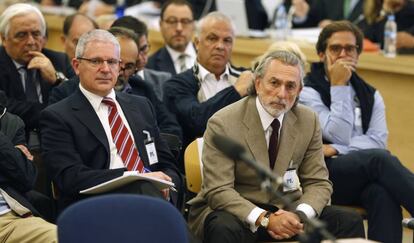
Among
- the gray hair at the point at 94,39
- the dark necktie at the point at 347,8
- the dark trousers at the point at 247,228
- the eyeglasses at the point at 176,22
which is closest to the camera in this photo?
the dark trousers at the point at 247,228

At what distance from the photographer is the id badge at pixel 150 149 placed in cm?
500

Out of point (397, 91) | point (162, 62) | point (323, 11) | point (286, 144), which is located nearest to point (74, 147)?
point (286, 144)

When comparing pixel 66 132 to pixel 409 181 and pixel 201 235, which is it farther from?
pixel 409 181

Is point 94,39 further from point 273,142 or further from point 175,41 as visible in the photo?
point 175,41

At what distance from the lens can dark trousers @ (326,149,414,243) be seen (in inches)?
209

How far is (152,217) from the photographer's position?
3666 mm

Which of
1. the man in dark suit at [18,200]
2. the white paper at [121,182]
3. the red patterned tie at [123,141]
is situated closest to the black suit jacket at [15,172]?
the man in dark suit at [18,200]

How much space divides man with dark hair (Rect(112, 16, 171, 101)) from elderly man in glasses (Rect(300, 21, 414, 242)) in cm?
105

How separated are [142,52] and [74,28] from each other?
74 centimetres

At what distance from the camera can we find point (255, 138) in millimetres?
4805

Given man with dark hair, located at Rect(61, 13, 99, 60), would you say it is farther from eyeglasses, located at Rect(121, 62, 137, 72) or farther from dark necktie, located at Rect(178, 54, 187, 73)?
eyeglasses, located at Rect(121, 62, 137, 72)

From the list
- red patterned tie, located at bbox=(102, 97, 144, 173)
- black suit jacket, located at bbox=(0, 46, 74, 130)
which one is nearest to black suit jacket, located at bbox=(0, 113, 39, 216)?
red patterned tie, located at bbox=(102, 97, 144, 173)

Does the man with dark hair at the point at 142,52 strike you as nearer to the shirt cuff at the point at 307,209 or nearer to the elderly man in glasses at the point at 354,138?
the elderly man in glasses at the point at 354,138

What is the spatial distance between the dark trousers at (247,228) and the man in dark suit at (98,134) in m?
0.29
